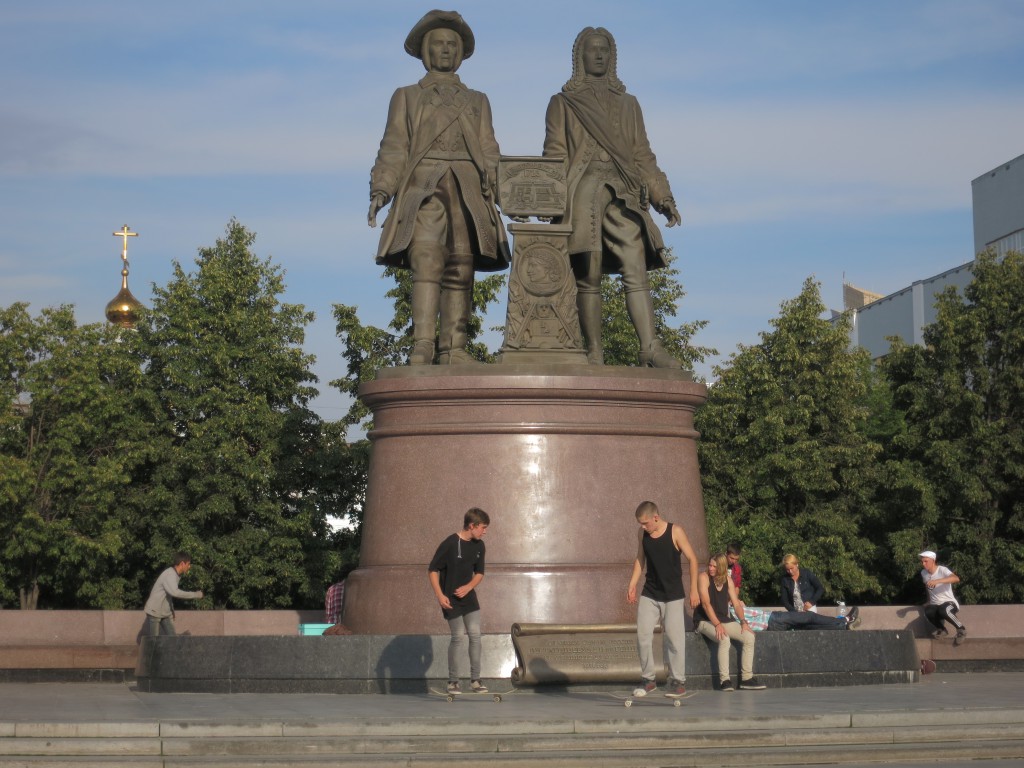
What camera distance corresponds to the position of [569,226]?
15844 mm

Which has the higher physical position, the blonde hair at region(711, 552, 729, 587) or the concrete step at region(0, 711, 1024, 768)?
the blonde hair at region(711, 552, 729, 587)

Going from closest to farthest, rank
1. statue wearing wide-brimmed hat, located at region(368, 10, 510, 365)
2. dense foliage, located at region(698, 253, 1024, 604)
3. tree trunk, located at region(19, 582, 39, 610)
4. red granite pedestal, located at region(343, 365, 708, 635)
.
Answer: red granite pedestal, located at region(343, 365, 708, 635) → statue wearing wide-brimmed hat, located at region(368, 10, 510, 365) → dense foliage, located at region(698, 253, 1024, 604) → tree trunk, located at region(19, 582, 39, 610)

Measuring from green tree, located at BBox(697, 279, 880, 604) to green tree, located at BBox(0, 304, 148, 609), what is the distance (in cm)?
1456

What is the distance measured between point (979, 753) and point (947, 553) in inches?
1140

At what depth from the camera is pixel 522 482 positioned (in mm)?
14609

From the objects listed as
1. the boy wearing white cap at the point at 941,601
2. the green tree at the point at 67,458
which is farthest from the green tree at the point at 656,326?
the boy wearing white cap at the point at 941,601

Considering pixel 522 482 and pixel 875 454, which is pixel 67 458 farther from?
pixel 522 482

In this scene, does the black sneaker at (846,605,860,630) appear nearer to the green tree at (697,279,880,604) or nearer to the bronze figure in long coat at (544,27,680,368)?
the bronze figure in long coat at (544,27,680,368)

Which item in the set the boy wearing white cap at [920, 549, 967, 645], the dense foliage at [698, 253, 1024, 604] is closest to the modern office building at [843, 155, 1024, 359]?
the dense foliage at [698, 253, 1024, 604]

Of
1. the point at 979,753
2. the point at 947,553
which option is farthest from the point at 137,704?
the point at 947,553

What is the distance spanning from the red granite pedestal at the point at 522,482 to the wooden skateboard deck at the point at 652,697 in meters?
1.36

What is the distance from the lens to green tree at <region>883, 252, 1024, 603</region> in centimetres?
3738

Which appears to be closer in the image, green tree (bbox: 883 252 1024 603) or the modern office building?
green tree (bbox: 883 252 1024 603)

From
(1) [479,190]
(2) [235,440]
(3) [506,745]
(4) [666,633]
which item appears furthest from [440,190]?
(2) [235,440]
